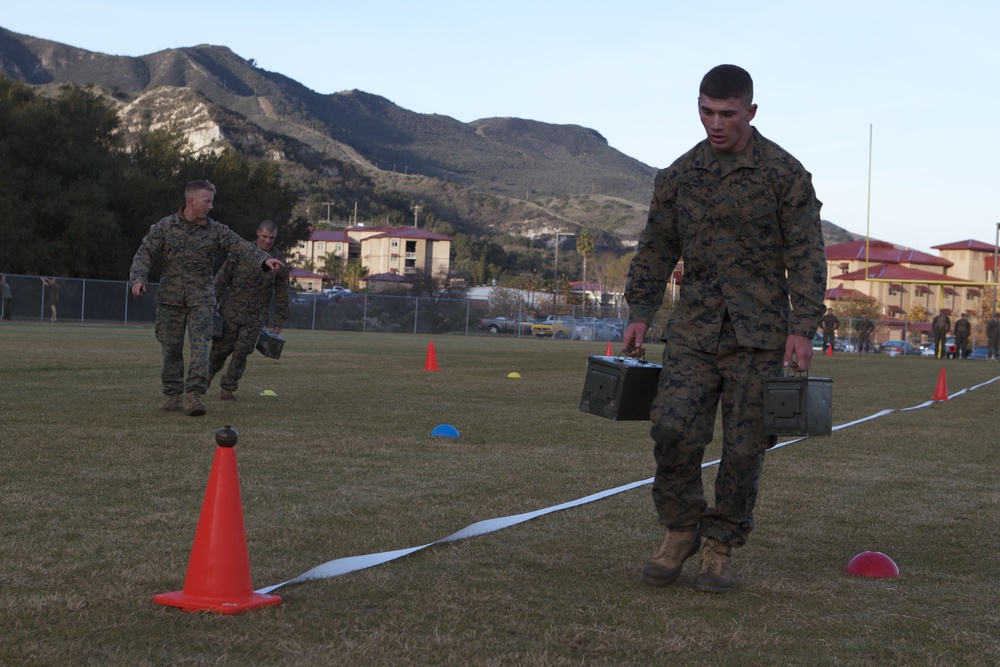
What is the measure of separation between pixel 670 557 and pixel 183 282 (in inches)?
274

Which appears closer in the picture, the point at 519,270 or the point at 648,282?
the point at 648,282

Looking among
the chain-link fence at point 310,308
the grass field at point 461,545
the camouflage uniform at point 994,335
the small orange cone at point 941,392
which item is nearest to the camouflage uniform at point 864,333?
the camouflage uniform at point 994,335

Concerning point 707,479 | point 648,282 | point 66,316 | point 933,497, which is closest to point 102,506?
point 648,282

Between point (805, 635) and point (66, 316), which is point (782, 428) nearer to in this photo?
point (805, 635)

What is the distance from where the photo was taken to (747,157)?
4.98 m

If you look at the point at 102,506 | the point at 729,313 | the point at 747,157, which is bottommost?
the point at 102,506

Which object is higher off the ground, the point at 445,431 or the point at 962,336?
the point at 962,336

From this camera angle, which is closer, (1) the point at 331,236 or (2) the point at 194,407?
(2) the point at 194,407

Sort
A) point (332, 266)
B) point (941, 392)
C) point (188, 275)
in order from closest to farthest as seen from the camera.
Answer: point (188, 275), point (941, 392), point (332, 266)

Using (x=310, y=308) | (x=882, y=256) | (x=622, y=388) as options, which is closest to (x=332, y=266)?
(x=882, y=256)

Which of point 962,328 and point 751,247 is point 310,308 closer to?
point 962,328

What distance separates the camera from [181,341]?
1096 cm

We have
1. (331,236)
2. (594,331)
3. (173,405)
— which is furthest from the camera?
(331,236)

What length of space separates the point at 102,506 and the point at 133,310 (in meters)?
45.5
